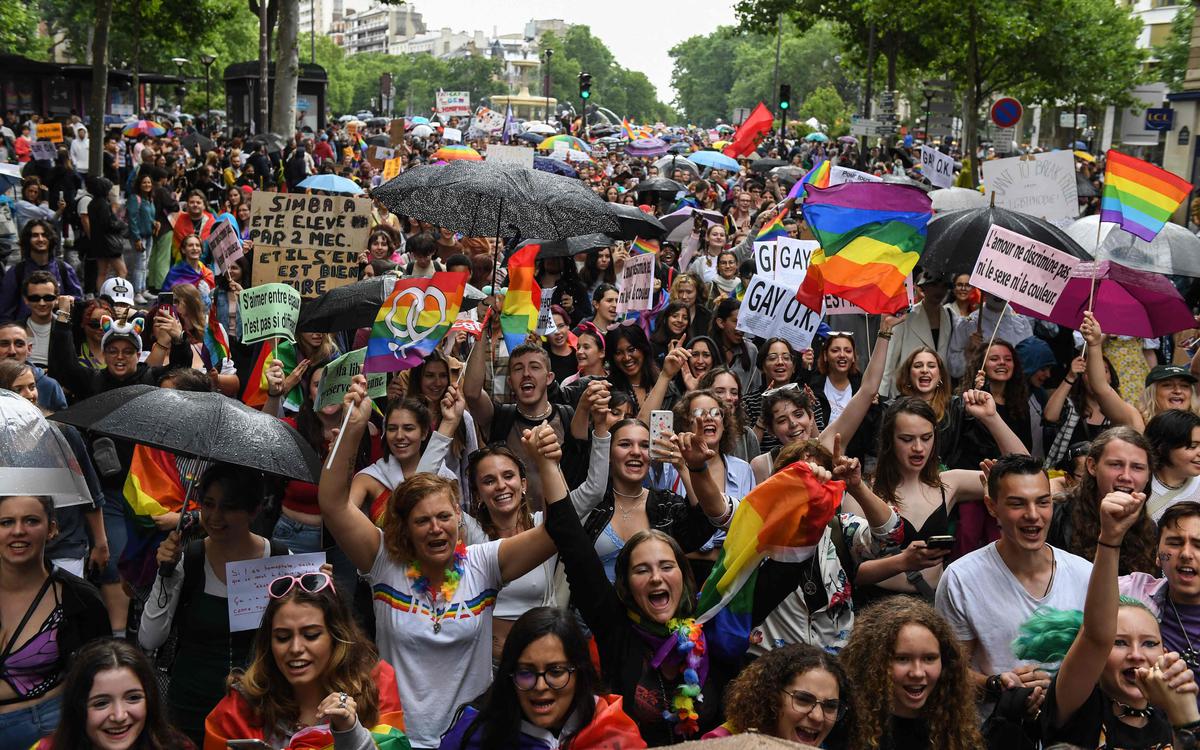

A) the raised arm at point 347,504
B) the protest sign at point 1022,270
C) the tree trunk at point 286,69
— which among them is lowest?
the raised arm at point 347,504

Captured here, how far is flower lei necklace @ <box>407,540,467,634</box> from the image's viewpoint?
4.38 m

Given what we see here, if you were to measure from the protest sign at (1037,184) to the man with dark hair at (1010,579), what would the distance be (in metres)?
4.70

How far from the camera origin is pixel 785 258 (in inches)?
360

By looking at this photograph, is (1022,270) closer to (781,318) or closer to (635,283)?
(781,318)

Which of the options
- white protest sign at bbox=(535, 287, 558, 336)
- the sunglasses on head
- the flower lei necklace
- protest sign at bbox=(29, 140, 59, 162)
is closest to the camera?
the sunglasses on head

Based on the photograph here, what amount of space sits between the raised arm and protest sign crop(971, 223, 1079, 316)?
406 cm

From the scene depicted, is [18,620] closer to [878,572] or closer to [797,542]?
[797,542]

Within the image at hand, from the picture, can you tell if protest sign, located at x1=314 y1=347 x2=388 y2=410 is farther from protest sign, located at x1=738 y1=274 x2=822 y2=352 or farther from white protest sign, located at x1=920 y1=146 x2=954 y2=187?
white protest sign, located at x1=920 y1=146 x2=954 y2=187

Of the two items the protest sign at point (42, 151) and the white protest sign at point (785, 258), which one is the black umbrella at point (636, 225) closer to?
the white protest sign at point (785, 258)

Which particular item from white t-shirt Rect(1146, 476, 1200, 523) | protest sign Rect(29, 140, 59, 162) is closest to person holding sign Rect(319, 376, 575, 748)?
white t-shirt Rect(1146, 476, 1200, 523)

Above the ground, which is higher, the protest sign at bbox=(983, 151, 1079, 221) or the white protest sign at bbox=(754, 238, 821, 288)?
the protest sign at bbox=(983, 151, 1079, 221)

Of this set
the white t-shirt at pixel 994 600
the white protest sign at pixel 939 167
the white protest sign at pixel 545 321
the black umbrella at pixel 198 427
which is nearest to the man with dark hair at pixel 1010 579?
the white t-shirt at pixel 994 600

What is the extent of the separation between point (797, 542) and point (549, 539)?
2.74 ft

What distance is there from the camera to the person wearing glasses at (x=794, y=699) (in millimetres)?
3760
